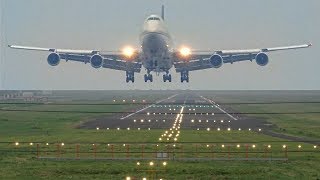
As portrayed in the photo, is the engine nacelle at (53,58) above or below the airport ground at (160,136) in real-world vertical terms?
above

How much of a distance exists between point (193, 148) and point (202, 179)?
20.3m

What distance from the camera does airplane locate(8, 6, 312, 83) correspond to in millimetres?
81250

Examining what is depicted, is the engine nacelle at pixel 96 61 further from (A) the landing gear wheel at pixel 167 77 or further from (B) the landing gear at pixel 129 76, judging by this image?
(A) the landing gear wheel at pixel 167 77

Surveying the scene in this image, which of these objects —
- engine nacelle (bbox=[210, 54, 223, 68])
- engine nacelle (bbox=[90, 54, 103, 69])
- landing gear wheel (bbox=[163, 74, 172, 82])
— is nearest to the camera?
engine nacelle (bbox=[90, 54, 103, 69])

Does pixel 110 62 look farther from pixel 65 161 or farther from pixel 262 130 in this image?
pixel 65 161

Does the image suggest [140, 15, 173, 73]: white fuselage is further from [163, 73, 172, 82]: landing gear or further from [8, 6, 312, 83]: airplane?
[163, 73, 172, 82]: landing gear

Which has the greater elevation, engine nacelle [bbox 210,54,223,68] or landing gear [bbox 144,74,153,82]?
engine nacelle [bbox 210,54,223,68]

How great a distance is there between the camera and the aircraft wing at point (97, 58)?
291 ft

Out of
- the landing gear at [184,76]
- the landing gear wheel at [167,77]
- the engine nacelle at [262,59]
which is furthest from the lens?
the landing gear wheel at [167,77]

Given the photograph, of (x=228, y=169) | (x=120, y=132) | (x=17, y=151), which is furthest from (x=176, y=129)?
(x=228, y=169)

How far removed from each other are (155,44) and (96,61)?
13539 mm

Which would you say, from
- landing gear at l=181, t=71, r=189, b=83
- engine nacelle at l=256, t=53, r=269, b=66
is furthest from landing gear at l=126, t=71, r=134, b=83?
engine nacelle at l=256, t=53, r=269, b=66

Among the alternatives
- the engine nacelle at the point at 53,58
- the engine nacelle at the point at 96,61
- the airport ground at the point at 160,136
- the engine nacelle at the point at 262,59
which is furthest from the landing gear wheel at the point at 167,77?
the engine nacelle at the point at 53,58

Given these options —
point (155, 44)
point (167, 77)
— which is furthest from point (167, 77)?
point (155, 44)
